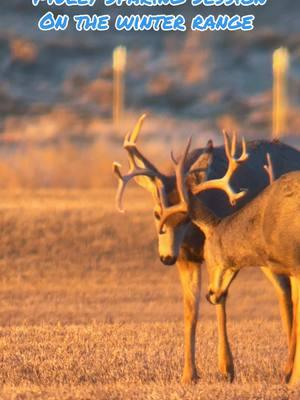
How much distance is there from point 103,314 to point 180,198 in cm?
660

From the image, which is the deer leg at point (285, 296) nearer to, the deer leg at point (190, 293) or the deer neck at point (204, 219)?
the deer leg at point (190, 293)

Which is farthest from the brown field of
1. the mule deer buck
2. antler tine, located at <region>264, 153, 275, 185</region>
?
antler tine, located at <region>264, 153, 275, 185</region>

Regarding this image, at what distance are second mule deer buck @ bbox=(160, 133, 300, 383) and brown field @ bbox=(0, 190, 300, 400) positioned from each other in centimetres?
73

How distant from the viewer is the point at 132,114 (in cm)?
5697

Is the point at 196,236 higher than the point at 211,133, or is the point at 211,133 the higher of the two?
the point at 211,133

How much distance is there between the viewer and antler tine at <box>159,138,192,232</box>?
489 inches

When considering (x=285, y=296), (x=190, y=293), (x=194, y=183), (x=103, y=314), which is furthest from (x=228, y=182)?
(x=103, y=314)

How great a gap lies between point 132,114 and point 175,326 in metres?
40.3

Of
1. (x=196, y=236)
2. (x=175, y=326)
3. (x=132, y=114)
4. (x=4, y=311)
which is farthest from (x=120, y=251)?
(x=132, y=114)

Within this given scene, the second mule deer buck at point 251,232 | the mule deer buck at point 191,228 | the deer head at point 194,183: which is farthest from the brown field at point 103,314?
the deer head at point 194,183

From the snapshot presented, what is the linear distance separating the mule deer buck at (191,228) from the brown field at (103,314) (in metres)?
0.32

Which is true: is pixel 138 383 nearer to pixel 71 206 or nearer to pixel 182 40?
pixel 71 206

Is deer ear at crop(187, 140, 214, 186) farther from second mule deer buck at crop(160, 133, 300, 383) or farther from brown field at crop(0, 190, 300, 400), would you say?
brown field at crop(0, 190, 300, 400)

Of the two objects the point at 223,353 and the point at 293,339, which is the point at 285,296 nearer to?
the point at 223,353
